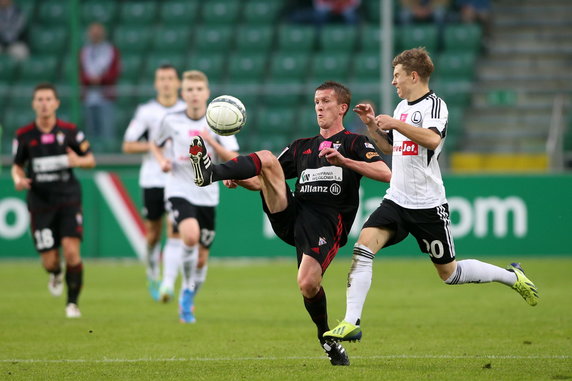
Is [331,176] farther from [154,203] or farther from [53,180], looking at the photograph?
[154,203]

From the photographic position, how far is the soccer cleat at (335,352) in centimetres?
794

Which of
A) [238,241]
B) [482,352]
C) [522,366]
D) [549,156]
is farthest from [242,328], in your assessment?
[549,156]

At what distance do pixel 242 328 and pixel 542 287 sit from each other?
16.6 ft

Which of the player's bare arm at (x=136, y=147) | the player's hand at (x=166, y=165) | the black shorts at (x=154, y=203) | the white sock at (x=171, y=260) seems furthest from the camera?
the black shorts at (x=154, y=203)

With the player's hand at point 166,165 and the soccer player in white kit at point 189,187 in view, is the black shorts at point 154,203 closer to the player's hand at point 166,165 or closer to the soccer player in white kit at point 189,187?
Answer: the soccer player in white kit at point 189,187

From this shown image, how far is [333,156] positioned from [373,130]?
81 cm

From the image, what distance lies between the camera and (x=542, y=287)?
1405cm

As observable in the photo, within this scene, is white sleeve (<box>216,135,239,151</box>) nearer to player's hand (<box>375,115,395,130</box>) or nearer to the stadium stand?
player's hand (<box>375,115,395,130</box>)

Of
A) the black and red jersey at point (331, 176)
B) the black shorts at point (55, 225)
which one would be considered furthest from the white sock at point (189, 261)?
the black and red jersey at point (331, 176)

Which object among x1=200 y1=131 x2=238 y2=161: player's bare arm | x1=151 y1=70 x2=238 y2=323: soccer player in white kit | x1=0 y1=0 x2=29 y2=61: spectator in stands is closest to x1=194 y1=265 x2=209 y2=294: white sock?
x1=151 y1=70 x2=238 y2=323: soccer player in white kit

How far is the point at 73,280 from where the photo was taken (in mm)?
11570

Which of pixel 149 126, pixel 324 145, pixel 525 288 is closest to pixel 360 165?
pixel 324 145

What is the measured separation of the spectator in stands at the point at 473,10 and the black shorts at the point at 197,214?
12497mm

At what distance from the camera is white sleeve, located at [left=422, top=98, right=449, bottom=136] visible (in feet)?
26.8
